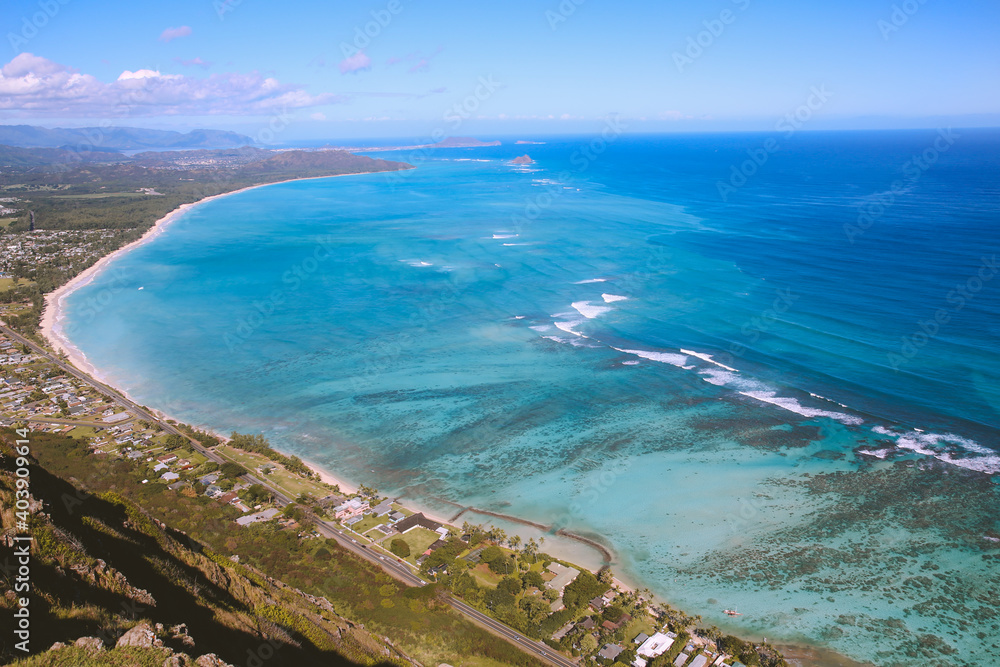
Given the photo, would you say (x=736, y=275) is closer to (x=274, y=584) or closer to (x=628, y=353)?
(x=628, y=353)

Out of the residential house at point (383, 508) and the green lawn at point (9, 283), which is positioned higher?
the green lawn at point (9, 283)

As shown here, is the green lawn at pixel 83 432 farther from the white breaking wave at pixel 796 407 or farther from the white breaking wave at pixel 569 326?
the white breaking wave at pixel 796 407

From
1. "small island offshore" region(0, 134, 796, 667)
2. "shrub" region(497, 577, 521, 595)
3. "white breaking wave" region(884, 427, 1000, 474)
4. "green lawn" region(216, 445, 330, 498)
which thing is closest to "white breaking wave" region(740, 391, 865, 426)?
"white breaking wave" region(884, 427, 1000, 474)

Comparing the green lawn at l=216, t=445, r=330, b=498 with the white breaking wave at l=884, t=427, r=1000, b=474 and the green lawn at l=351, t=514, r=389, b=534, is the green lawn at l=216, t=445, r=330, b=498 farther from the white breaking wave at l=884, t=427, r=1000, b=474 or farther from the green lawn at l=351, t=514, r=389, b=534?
the white breaking wave at l=884, t=427, r=1000, b=474

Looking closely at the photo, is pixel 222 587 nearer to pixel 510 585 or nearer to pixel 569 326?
pixel 510 585

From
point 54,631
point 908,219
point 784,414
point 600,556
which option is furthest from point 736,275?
point 54,631

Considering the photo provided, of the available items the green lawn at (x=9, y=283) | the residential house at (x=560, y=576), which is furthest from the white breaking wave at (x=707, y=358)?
the green lawn at (x=9, y=283)
